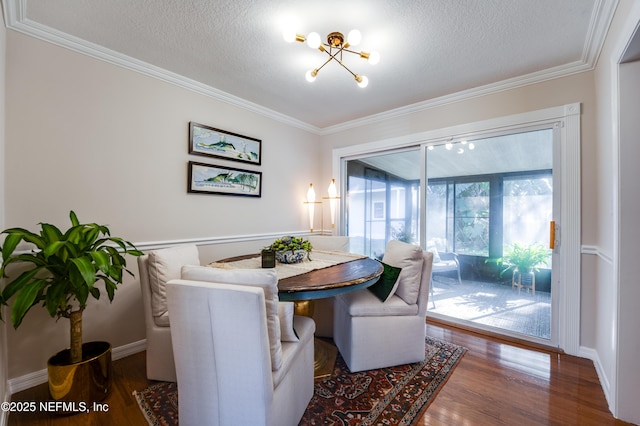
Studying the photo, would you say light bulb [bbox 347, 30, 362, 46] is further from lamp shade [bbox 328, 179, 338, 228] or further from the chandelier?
lamp shade [bbox 328, 179, 338, 228]

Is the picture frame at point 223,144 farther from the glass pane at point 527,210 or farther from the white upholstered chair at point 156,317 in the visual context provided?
the glass pane at point 527,210

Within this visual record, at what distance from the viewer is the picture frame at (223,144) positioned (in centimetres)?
273

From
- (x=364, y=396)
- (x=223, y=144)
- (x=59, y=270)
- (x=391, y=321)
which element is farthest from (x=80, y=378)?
(x=223, y=144)

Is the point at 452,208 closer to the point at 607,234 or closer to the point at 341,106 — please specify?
the point at 607,234

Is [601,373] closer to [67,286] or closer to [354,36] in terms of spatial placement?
[354,36]

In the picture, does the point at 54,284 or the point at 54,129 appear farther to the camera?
the point at 54,129

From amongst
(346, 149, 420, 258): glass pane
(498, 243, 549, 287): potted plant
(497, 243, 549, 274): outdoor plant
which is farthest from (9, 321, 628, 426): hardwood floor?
(346, 149, 420, 258): glass pane

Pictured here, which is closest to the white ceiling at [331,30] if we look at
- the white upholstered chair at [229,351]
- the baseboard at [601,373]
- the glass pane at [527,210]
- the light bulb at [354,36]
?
the light bulb at [354,36]

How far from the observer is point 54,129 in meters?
1.99

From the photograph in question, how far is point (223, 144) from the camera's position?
2936 mm

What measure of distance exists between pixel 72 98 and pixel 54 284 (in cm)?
136

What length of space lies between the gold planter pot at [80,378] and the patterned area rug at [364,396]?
0.22 meters

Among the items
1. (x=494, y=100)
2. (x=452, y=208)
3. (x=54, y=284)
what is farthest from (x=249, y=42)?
(x=452, y=208)

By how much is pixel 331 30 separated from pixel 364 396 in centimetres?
245
